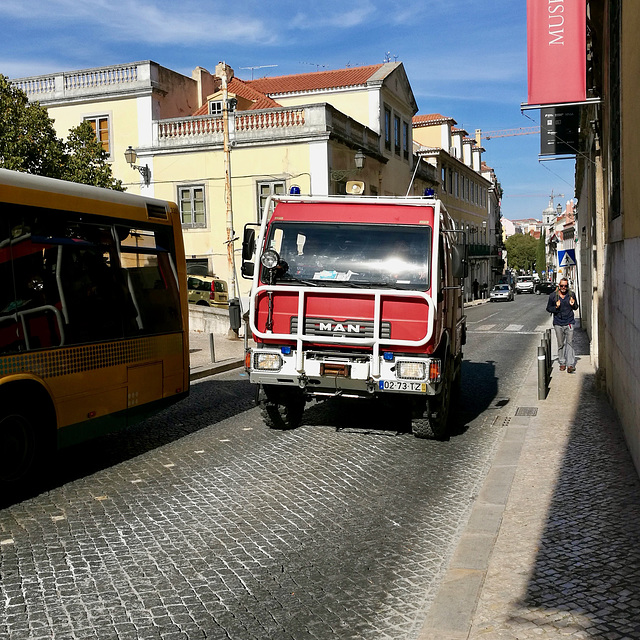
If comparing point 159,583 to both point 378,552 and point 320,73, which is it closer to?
point 378,552

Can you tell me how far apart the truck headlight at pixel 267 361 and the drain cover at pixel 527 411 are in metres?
4.01

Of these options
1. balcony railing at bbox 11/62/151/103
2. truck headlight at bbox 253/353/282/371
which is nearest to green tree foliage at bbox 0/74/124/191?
balcony railing at bbox 11/62/151/103

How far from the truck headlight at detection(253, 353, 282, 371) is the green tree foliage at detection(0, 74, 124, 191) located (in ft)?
49.6

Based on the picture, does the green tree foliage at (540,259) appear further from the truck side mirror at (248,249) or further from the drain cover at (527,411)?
the truck side mirror at (248,249)

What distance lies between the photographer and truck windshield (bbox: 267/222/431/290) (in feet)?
28.7

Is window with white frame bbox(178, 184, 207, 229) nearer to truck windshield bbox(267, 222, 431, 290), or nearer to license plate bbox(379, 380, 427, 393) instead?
truck windshield bbox(267, 222, 431, 290)

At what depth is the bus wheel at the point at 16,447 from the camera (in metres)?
6.63

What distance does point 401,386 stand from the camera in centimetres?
840

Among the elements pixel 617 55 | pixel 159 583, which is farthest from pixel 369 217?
pixel 159 583

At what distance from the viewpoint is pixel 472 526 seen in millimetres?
5906

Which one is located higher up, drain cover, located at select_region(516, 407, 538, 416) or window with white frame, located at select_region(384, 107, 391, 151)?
window with white frame, located at select_region(384, 107, 391, 151)

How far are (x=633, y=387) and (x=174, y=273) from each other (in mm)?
5426

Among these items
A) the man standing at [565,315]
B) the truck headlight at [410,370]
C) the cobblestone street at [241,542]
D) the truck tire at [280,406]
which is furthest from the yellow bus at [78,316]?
the man standing at [565,315]

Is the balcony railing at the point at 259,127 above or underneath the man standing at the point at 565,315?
above
